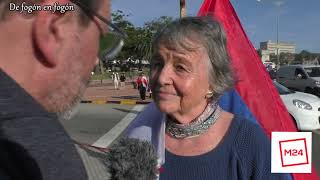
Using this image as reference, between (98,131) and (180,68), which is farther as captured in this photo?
(98,131)

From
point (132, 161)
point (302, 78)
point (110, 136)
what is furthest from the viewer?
point (302, 78)

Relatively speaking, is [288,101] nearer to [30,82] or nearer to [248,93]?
[248,93]

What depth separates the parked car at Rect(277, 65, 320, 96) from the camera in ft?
71.7

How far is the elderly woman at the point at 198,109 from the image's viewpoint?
2248mm

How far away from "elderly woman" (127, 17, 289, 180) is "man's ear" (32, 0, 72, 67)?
1.31m

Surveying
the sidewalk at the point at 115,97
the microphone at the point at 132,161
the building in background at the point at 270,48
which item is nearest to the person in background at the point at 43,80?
the microphone at the point at 132,161

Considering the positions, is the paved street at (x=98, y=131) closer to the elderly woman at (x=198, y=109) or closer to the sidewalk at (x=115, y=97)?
the sidewalk at (x=115, y=97)

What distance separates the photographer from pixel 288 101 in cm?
1180

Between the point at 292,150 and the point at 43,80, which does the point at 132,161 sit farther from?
the point at 292,150

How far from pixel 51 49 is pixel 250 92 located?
207cm

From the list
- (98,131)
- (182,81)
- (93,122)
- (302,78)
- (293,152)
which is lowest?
(93,122)

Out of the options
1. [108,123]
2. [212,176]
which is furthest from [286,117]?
[108,123]

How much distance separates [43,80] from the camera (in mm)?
1034

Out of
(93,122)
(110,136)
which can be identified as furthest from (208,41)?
(93,122)
